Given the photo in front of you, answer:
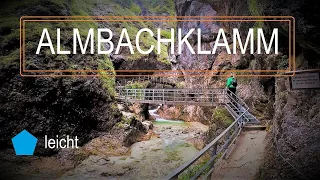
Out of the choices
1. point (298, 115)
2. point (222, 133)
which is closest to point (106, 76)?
point (222, 133)

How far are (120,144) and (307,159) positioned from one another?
9.31 meters

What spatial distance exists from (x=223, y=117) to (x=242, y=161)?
4826 millimetres

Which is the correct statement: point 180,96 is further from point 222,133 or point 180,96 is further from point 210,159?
point 210,159

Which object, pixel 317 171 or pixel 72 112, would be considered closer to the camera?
pixel 317 171

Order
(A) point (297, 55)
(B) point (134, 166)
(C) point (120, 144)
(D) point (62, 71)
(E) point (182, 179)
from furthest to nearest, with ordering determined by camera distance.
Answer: (C) point (120, 144), (D) point (62, 71), (B) point (134, 166), (E) point (182, 179), (A) point (297, 55)

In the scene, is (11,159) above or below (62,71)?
below

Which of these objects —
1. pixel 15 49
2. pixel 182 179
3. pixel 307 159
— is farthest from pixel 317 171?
pixel 15 49

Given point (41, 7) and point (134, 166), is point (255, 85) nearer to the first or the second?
point (134, 166)

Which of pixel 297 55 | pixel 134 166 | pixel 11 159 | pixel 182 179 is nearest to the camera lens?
pixel 297 55

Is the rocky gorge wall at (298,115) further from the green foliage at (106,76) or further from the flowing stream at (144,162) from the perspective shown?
the green foliage at (106,76)

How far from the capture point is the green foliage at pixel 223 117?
29.8 feet

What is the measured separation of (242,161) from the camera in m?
4.89

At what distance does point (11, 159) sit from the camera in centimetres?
837

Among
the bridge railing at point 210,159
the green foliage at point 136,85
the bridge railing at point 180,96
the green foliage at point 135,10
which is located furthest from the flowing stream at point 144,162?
the green foliage at point 135,10
